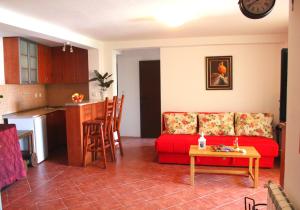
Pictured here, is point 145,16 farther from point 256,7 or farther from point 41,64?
point 41,64

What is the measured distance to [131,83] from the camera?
668 centimetres

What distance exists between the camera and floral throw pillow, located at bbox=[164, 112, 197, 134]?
4.94 metres

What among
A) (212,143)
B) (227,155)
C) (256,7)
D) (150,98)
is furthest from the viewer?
(150,98)

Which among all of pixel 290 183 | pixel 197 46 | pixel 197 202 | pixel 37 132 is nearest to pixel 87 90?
pixel 37 132

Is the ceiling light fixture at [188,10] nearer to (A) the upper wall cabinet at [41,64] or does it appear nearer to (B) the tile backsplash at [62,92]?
(A) the upper wall cabinet at [41,64]

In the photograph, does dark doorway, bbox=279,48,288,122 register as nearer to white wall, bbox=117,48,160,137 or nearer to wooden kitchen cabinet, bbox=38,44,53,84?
white wall, bbox=117,48,160,137

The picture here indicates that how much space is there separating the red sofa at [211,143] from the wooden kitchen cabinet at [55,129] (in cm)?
230

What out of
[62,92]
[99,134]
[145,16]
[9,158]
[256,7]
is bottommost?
[9,158]

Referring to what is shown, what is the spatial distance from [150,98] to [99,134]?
2.40m

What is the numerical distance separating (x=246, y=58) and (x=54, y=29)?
3.56m

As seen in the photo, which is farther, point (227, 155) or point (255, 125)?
point (255, 125)

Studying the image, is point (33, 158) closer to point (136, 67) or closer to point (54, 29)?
point (54, 29)

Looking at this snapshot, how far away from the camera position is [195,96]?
17.7ft

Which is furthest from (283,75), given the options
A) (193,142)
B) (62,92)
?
(62,92)
